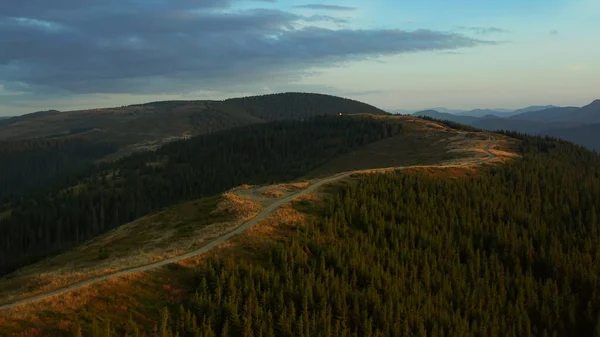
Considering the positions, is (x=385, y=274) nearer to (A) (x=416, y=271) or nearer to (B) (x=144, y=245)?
(A) (x=416, y=271)

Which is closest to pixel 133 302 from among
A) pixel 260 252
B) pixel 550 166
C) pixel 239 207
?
pixel 260 252

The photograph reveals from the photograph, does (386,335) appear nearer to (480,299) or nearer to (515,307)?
(480,299)

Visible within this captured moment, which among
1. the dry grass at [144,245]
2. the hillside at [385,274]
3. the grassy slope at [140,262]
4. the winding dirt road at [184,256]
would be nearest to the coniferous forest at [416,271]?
the hillside at [385,274]

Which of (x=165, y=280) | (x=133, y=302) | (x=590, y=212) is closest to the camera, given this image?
(x=133, y=302)

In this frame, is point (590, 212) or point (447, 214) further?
point (590, 212)

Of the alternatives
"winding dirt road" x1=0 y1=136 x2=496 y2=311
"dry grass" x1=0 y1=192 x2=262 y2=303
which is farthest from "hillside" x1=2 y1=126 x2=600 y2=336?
"dry grass" x1=0 y1=192 x2=262 y2=303

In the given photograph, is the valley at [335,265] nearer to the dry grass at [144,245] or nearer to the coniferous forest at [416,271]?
the coniferous forest at [416,271]
